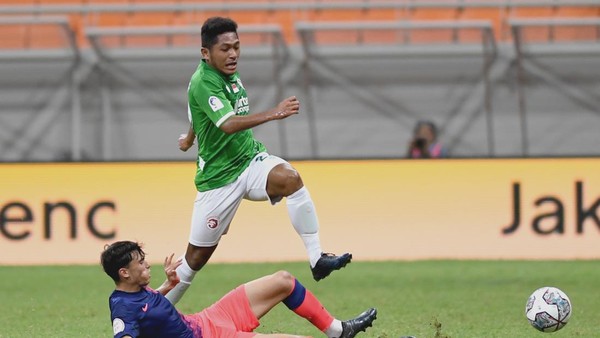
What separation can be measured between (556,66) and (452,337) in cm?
804

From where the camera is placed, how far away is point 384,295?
10.7 m

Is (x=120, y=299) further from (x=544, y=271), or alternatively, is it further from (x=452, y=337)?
(x=544, y=271)

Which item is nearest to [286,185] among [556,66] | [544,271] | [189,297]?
[189,297]

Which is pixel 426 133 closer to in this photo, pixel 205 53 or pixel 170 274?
pixel 205 53

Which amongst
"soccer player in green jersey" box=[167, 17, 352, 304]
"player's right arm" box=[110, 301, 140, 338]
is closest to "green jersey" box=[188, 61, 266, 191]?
"soccer player in green jersey" box=[167, 17, 352, 304]

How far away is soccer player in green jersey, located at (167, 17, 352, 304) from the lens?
7637mm

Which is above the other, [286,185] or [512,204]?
[286,185]

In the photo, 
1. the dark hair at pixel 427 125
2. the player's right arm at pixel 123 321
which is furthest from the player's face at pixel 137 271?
the dark hair at pixel 427 125

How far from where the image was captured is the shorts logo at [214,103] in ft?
24.9

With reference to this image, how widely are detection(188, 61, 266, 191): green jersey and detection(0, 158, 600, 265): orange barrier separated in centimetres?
569

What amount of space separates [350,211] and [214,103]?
6.44m

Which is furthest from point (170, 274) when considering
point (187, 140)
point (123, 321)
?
point (187, 140)

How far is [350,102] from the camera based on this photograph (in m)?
15.2

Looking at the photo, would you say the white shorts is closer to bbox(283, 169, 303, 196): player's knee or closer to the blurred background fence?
bbox(283, 169, 303, 196): player's knee
